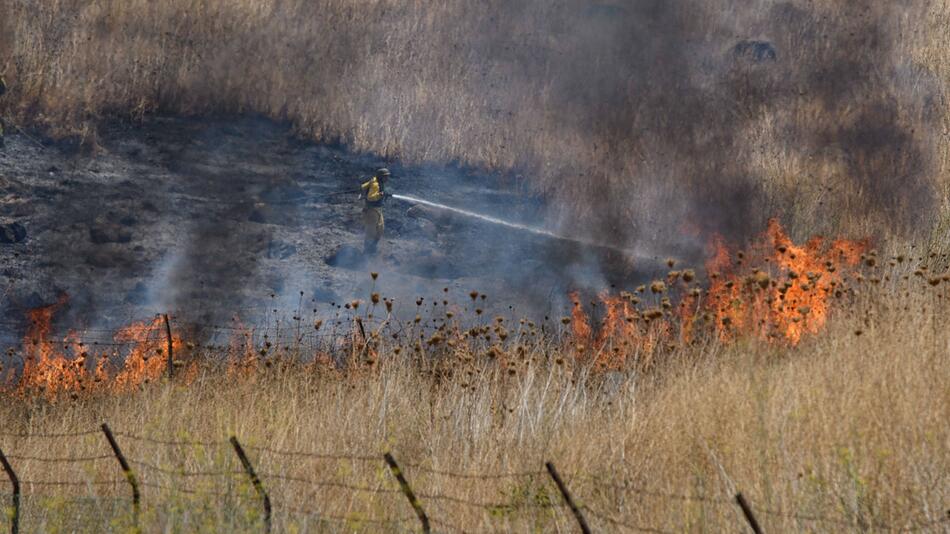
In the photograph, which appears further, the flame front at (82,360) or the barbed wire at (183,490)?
the flame front at (82,360)

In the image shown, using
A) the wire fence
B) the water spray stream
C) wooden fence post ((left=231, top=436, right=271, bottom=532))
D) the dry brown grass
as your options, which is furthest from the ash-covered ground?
wooden fence post ((left=231, top=436, right=271, bottom=532))

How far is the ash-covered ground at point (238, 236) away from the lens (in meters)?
18.9

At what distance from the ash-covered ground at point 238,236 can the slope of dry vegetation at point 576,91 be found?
0.66 meters

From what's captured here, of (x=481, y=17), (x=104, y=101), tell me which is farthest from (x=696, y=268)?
(x=104, y=101)

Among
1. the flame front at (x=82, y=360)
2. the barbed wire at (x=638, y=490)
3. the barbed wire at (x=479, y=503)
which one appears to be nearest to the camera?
the barbed wire at (x=638, y=490)

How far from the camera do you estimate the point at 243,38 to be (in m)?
23.9

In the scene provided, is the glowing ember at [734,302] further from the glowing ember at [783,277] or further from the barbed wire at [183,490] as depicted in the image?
the barbed wire at [183,490]

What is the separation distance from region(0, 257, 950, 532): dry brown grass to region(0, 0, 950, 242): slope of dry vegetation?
8353mm

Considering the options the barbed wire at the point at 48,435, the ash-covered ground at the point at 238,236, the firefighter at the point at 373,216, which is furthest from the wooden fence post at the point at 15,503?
the firefighter at the point at 373,216

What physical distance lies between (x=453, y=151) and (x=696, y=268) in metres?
5.23

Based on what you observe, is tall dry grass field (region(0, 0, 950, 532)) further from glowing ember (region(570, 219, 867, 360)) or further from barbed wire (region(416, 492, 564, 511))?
glowing ember (region(570, 219, 867, 360))

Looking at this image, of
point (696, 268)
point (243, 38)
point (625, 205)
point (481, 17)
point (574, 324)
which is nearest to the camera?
point (574, 324)

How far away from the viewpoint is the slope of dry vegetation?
842 inches

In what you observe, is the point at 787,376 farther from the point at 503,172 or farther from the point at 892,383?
the point at 503,172
